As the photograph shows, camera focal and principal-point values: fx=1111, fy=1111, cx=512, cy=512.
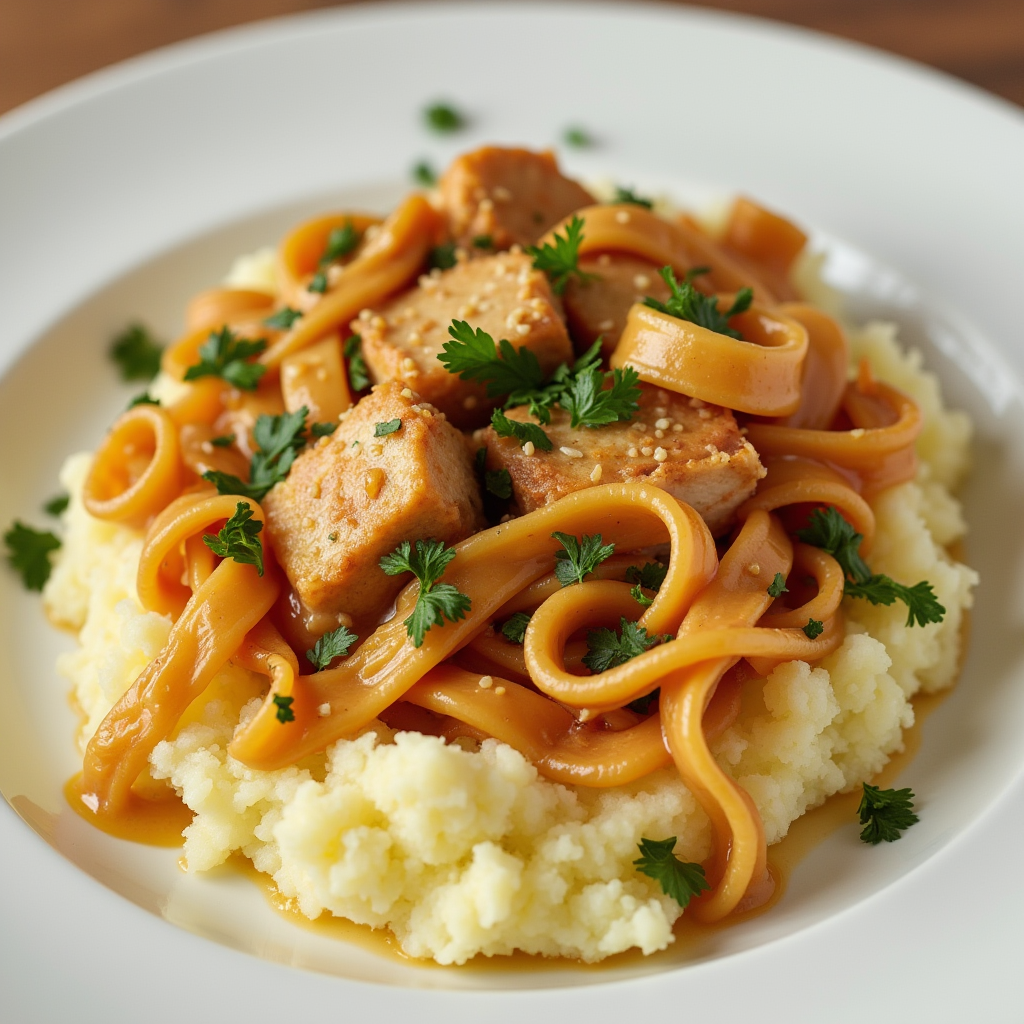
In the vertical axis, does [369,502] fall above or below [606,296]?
below

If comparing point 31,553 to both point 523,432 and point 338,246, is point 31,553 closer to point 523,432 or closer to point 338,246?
point 338,246

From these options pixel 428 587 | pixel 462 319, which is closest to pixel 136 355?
pixel 462 319

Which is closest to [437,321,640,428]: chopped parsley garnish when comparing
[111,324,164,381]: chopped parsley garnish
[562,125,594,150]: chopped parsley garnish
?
[111,324,164,381]: chopped parsley garnish

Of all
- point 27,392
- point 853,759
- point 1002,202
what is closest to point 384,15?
point 27,392

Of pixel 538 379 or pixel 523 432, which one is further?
pixel 538 379

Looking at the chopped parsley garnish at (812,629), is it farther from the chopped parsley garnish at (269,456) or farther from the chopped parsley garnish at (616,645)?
the chopped parsley garnish at (269,456)
